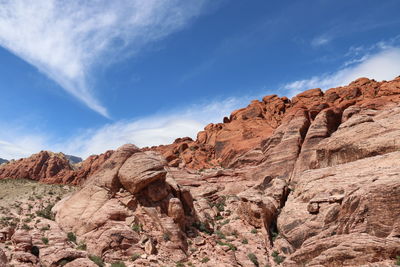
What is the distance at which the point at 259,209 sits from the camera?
2827 centimetres

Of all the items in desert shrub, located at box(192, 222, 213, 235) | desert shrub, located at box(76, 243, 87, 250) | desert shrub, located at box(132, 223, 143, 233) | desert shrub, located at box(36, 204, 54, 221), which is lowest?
desert shrub, located at box(76, 243, 87, 250)

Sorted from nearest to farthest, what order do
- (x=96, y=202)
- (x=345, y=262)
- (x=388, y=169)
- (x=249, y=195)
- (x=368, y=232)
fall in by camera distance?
(x=345, y=262)
(x=368, y=232)
(x=388, y=169)
(x=96, y=202)
(x=249, y=195)

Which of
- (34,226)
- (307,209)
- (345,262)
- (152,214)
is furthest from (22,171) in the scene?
(345,262)

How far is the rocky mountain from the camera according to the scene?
19.6 meters

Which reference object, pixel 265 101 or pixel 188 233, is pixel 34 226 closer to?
pixel 188 233

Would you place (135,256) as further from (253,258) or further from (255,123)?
(255,123)

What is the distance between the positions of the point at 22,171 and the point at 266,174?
210ft

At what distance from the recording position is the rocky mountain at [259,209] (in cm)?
1962

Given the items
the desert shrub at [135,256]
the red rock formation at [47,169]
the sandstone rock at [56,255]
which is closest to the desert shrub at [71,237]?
the sandstone rock at [56,255]

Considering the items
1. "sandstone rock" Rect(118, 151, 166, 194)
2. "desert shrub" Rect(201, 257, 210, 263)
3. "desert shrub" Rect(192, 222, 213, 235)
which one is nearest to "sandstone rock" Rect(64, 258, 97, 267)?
"desert shrub" Rect(201, 257, 210, 263)

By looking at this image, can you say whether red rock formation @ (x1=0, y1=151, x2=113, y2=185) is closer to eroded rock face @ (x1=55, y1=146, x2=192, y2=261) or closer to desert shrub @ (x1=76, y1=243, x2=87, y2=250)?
eroded rock face @ (x1=55, y1=146, x2=192, y2=261)

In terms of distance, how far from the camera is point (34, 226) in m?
24.7

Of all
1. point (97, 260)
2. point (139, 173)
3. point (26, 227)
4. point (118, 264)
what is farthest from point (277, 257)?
point (26, 227)

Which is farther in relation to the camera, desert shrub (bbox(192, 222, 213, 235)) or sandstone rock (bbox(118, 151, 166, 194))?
desert shrub (bbox(192, 222, 213, 235))
